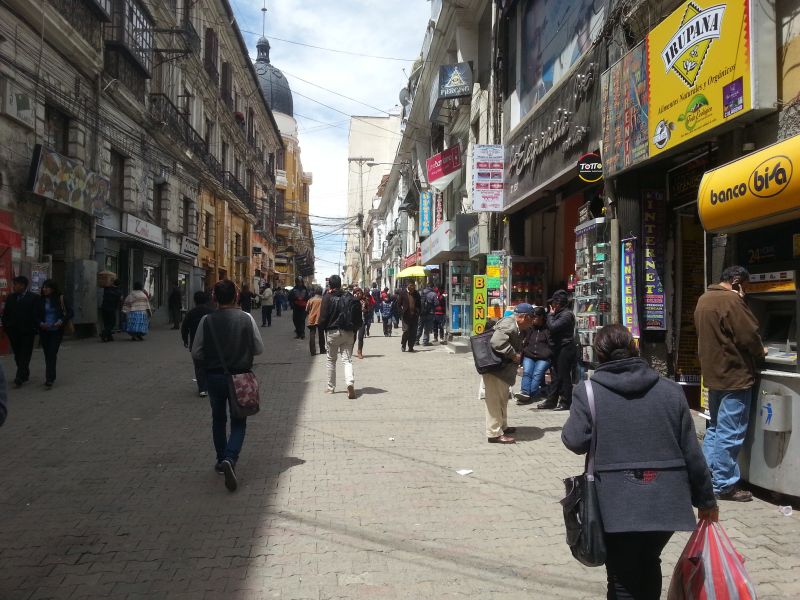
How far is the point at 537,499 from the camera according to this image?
16.1ft

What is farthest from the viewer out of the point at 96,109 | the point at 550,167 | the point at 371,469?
A: the point at 96,109

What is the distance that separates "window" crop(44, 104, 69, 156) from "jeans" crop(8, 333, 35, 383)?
25.7 feet

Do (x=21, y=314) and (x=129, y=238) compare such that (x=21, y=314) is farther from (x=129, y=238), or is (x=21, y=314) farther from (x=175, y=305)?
(x=175, y=305)

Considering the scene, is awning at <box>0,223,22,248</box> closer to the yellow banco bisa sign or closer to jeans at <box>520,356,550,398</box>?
jeans at <box>520,356,550,398</box>

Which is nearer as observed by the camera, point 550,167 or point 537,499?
point 537,499

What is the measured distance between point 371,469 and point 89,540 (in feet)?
7.87

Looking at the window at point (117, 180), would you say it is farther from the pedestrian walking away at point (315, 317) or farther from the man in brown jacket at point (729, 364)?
the man in brown jacket at point (729, 364)

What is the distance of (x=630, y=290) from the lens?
7703 mm

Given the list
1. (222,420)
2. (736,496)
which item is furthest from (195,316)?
(736,496)

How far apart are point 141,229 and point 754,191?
19528mm

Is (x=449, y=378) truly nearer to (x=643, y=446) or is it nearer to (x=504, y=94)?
(x=504, y=94)

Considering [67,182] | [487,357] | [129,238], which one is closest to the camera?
[487,357]

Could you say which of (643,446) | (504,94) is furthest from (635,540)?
(504,94)

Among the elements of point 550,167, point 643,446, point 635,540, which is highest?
point 550,167
